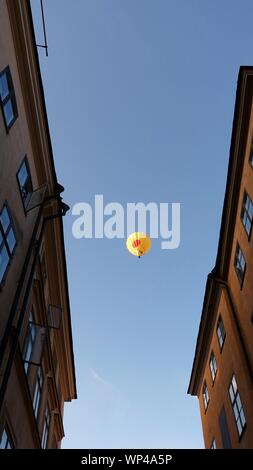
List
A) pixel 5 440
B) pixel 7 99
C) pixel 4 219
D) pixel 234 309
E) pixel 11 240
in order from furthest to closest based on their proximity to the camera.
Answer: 1. pixel 234 309
2. pixel 11 240
3. pixel 7 99
4. pixel 4 219
5. pixel 5 440

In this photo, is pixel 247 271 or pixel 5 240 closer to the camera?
pixel 5 240

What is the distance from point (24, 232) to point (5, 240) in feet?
7.65

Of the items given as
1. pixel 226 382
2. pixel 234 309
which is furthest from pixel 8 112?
pixel 226 382

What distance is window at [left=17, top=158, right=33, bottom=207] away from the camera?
1620cm

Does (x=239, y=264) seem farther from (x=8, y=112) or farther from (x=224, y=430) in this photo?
(x=8, y=112)

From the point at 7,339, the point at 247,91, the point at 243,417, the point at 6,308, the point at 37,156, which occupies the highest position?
the point at 247,91

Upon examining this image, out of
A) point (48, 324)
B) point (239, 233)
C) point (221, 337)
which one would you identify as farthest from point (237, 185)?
point (48, 324)

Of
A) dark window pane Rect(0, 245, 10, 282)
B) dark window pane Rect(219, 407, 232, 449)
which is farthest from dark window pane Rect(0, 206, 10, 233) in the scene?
dark window pane Rect(219, 407, 232, 449)

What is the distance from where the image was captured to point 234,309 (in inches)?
874

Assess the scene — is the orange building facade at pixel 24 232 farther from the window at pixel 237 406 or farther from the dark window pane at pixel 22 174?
the window at pixel 237 406

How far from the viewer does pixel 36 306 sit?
1894cm

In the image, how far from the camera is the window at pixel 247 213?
2021 centimetres

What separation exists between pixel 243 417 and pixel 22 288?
12.1 meters
